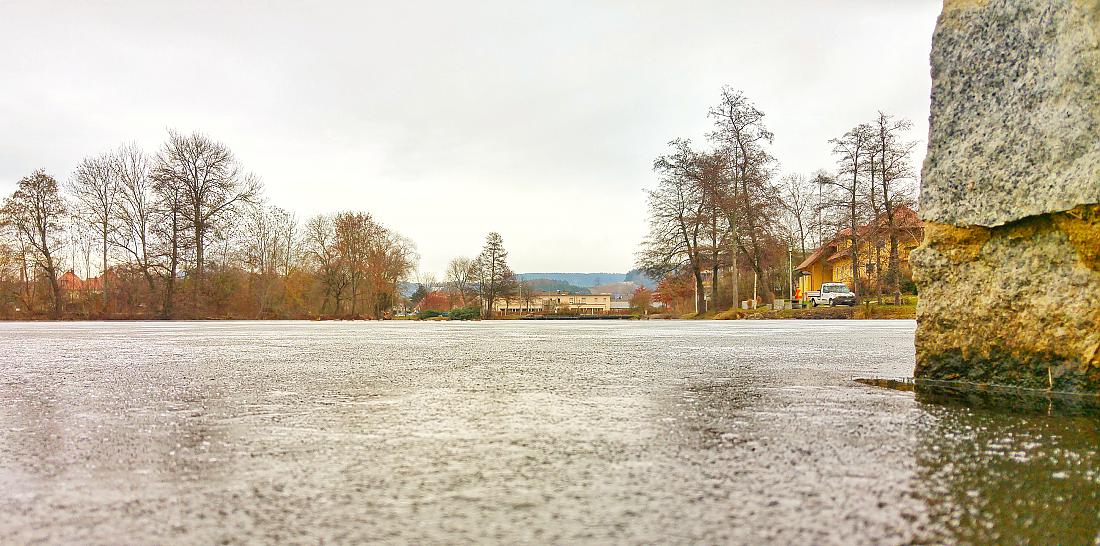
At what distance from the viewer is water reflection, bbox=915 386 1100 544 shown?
1.21 meters

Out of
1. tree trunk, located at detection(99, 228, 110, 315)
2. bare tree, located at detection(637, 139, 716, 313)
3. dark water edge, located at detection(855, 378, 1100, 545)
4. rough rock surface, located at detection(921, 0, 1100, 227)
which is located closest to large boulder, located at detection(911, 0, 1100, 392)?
rough rock surface, located at detection(921, 0, 1100, 227)

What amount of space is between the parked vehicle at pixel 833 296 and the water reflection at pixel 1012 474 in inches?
1543

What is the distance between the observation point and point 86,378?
13.4ft

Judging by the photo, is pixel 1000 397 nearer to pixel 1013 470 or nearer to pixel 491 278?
pixel 1013 470

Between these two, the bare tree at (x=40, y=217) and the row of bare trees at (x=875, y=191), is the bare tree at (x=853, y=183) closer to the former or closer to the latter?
the row of bare trees at (x=875, y=191)

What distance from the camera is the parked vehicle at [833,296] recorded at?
40.0 meters

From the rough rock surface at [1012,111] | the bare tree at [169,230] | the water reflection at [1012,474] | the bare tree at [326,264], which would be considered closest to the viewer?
the water reflection at [1012,474]

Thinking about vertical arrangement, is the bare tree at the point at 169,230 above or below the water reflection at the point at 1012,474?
above

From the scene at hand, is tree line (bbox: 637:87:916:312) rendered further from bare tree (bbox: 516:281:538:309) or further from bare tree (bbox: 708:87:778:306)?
bare tree (bbox: 516:281:538:309)

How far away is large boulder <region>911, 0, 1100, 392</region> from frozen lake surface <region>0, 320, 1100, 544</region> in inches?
22.5

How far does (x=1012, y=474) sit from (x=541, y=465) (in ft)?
3.79

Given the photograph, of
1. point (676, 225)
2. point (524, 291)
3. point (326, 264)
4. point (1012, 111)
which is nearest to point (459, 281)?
point (524, 291)

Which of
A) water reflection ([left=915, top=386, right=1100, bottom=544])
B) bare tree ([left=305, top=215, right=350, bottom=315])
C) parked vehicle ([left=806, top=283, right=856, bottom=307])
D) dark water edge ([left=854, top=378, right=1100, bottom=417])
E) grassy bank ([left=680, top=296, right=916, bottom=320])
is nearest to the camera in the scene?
water reflection ([left=915, top=386, right=1100, bottom=544])

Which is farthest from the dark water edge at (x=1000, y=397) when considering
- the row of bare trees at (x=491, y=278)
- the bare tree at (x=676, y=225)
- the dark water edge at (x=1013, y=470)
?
the row of bare trees at (x=491, y=278)
